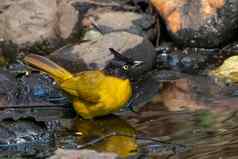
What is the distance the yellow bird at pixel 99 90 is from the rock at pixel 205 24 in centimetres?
215

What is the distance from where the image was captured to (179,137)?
6.19 meters

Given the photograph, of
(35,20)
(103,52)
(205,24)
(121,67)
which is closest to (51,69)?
(121,67)

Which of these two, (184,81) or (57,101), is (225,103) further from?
(57,101)

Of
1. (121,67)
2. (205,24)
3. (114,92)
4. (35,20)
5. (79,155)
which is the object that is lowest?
(79,155)

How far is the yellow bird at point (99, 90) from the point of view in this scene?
7.03 metres

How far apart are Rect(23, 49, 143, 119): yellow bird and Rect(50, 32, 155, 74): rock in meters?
0.96

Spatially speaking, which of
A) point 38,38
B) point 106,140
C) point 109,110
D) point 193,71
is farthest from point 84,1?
point 106,140

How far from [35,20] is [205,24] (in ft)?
6.83

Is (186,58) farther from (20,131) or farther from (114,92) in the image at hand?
(20,131)

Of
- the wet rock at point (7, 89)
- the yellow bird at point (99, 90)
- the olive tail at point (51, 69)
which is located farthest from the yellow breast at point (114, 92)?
the wet rock at point (7, 89)

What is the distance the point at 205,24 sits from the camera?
365 inches

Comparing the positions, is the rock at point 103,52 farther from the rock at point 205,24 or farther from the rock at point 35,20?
the rock at point 205,24

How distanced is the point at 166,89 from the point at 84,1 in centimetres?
267

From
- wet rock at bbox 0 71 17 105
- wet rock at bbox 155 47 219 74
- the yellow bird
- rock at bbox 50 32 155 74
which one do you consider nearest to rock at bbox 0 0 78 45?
rock at bbox 50 32 155 74
